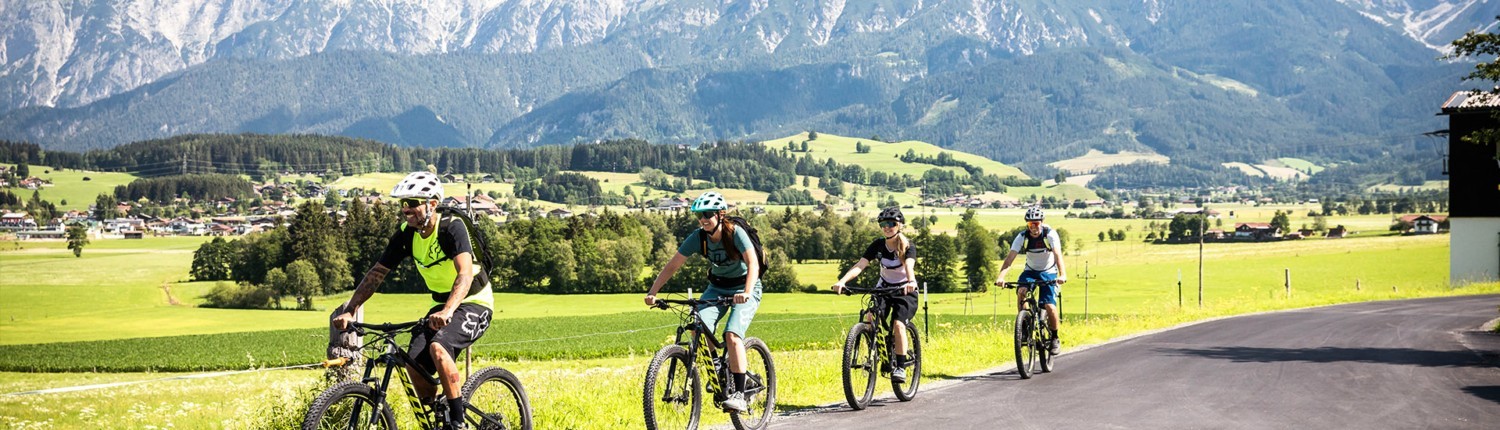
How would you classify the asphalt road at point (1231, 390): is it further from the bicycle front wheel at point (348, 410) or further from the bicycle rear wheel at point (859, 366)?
the bicycle front wheel at point (348, 410)

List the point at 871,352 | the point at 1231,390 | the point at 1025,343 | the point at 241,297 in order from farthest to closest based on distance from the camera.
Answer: the point at 241,297, the point at 1025,343, the point at 1231,390, the point at 871,352

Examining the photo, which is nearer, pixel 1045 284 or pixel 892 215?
pixel 892 215

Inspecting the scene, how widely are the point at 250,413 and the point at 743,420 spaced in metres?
5.00

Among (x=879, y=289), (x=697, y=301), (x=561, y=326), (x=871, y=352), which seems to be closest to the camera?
(x=697, y=301)

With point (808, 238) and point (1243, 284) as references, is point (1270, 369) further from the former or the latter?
point (808, 238)

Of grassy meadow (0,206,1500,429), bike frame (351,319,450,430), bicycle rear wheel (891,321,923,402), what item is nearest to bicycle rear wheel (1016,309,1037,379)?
grassy meadow (0,206,1500,429)

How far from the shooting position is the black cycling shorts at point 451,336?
29.2 ft

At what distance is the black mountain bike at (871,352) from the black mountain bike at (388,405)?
14.4ft

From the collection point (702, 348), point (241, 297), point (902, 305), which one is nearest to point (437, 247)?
point (702, 348)

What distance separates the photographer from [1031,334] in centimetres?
1692

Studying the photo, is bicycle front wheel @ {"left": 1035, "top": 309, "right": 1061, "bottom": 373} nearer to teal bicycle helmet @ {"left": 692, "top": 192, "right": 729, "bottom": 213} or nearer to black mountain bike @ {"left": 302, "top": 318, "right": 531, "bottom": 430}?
teal bicycle helmet @ {"left": 692, "top": 192, "right": 729, "bottom": 213}

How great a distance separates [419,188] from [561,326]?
65.9 m

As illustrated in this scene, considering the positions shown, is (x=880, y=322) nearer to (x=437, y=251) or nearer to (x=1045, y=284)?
(x=1045, y=284)

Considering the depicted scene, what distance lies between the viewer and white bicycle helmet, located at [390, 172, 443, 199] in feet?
28.8
